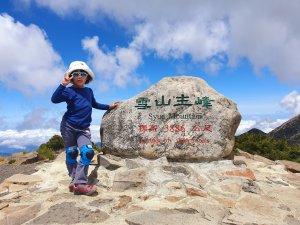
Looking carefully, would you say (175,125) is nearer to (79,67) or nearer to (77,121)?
(77,121)

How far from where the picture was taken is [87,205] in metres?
7.00

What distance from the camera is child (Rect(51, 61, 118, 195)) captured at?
7527 mm

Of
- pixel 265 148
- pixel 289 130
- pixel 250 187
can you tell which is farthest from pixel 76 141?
pixel 289 130

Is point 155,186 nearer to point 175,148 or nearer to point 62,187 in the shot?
point 175,148

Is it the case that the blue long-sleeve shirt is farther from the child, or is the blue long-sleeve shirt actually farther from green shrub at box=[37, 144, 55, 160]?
green shrub at box=[37, 144, 55, 160]

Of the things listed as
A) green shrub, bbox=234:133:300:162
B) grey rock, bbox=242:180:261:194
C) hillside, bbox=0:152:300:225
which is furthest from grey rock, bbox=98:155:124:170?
green shrub, bbox=234:133:300:162

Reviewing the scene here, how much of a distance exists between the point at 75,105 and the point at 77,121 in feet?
1.11

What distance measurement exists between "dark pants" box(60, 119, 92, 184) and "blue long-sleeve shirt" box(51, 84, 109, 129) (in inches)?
4.6

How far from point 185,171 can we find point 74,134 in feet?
8.21

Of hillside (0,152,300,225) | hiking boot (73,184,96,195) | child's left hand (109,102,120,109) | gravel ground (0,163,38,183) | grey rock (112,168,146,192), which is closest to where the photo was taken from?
hillside (0,152,300,225)

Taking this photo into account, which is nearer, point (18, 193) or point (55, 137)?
point (18, 193)

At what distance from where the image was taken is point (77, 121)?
307 inches

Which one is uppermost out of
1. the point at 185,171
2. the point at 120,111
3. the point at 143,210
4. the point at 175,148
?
the point at 120,111

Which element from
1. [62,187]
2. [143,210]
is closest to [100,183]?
[62,187]
